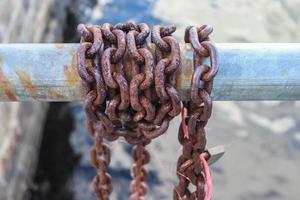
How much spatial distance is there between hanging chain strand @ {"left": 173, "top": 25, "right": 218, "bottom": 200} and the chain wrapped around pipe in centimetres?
4

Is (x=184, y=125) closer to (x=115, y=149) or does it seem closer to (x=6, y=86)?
(x=6, y=86)

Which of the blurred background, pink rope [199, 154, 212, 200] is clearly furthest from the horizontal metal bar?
the blurred background

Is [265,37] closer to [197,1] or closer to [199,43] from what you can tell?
[197,1]

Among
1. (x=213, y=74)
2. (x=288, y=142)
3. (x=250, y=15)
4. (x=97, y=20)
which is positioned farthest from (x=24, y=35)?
(x=213, y=74)

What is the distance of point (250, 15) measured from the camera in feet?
17.5

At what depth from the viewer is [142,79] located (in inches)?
A: 37.1

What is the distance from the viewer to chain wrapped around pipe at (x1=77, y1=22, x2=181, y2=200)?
939mm

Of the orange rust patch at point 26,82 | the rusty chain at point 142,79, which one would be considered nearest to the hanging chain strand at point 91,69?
the rusty chain at point 142,79

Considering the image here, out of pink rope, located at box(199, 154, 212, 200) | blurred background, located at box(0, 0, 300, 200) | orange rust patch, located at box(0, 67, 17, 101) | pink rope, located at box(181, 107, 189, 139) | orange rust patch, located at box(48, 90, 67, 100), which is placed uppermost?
blurred background, located at box(0, 0, 300, 200)

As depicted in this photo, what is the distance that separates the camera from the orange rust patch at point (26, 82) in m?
0.98

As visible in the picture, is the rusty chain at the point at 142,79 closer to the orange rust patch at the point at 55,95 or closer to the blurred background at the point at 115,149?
the orange rust patch at the point at 55,95

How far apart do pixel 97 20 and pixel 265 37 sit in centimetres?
180

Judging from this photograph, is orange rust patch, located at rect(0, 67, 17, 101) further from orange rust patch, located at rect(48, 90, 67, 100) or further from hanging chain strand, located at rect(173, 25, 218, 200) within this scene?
hanging chain strand, located at rect(173, 25, 218, 200)

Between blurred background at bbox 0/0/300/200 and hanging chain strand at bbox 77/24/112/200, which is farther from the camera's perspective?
blurred background at bbox 0/0/300/200
